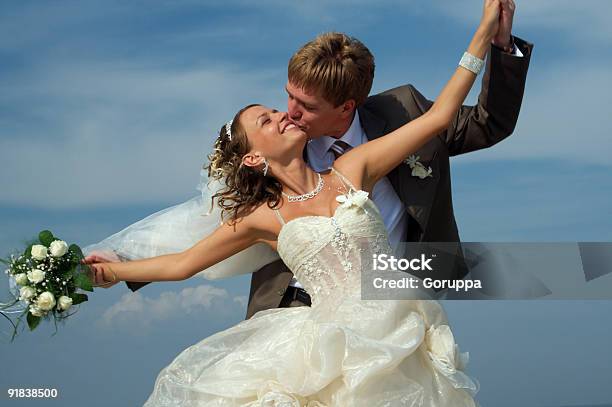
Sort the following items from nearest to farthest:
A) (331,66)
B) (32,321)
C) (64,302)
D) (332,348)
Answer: (332,348) → (64,302) → (32,321) → (331,66)

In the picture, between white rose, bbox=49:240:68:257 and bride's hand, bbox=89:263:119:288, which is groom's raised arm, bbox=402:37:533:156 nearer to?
bride's hand, bbox=89:263:119:288

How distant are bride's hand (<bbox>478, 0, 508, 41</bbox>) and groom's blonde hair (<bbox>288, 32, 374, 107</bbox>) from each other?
0.76m

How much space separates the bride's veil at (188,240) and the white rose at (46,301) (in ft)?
1.77

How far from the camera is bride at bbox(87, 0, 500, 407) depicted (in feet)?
17.4

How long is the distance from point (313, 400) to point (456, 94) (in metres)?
2.12

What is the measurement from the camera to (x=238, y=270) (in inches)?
258

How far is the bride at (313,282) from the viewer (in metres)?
5.31

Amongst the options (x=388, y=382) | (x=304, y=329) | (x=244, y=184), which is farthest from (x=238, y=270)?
(x=388, y=382)

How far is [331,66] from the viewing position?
615 cm

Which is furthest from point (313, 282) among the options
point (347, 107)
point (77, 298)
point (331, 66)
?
point (77, 298)

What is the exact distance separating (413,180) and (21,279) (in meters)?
2.61

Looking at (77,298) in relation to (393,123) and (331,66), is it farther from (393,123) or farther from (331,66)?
(393,123)

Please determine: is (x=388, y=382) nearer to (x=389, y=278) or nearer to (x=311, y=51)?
(x=389, y=278)

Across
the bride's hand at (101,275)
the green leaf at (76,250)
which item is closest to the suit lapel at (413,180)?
the bride's hand at (101,275)
